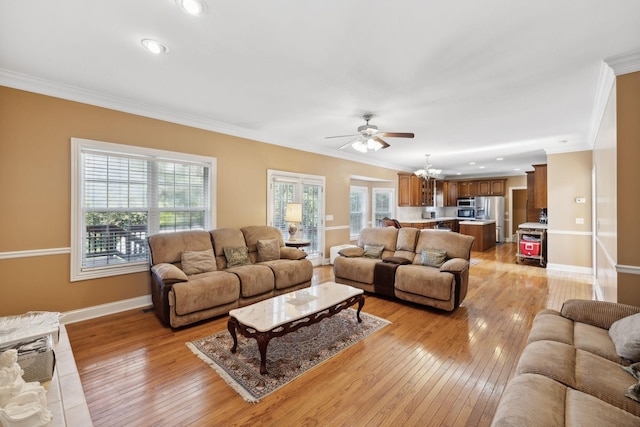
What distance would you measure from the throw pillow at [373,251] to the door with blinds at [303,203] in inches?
62.2

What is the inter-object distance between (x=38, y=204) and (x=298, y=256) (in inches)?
126

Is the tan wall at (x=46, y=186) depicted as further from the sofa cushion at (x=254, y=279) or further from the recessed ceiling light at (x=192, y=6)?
the recessed ceiling light at (x=192, y=6)

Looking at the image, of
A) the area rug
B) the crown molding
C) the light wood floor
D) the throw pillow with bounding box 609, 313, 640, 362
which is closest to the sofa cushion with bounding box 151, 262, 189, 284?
the light wood floor

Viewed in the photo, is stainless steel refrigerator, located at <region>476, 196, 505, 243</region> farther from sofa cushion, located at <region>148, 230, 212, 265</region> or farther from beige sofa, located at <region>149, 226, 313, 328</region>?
sofa cushion, located at <region>148, 230, 212, 265</region>

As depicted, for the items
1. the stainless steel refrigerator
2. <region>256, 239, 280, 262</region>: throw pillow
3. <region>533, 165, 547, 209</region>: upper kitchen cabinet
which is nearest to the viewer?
<region>256, 239, 280, 262</region>: throw pillow

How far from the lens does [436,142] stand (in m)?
5.66

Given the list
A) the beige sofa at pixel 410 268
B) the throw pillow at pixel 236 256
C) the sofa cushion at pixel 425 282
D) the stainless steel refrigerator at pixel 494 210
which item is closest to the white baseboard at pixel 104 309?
the throw pillow at pixel 236 256

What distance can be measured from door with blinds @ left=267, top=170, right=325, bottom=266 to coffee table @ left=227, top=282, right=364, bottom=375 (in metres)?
2.46

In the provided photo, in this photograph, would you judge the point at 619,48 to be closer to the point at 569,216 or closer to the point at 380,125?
the point at 380,125

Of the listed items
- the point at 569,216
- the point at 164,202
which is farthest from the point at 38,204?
the point at 569,216

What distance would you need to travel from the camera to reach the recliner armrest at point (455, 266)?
364 cm

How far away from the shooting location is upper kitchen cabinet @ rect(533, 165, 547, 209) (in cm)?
670

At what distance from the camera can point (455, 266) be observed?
12.1 feet

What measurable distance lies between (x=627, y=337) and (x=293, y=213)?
13.9 ft
